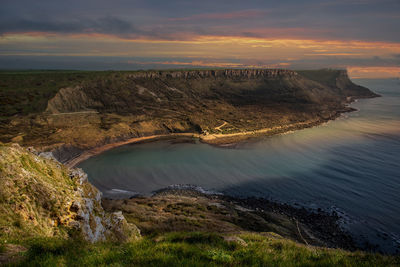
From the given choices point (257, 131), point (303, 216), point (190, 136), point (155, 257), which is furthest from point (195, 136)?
point (155, 257)

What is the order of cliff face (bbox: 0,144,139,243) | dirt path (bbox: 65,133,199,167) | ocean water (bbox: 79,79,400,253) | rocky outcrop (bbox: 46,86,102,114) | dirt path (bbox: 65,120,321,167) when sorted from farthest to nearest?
rocky outcrop (bbox: 46,86,102,114), dirt path (bbox: 65,120,321,167), dirt path (bbox: 65,133,199,167), ocean water (bbox: 79,79,400,253), cliff face (bbox: 0,144,139,243)

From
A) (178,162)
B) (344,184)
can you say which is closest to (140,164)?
(178,162)

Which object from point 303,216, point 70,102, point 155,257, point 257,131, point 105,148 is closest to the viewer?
point 155,257

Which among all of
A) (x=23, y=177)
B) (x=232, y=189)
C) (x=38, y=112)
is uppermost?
(x=23, y=177)

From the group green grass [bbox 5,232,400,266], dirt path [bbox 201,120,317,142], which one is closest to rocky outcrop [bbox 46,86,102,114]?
dirt path [bbox 201,120,317,142]

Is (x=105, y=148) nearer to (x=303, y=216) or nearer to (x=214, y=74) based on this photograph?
(x=303, y=216)

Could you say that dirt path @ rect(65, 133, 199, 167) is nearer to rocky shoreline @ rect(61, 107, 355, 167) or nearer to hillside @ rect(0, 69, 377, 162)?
rocky shoreline @ rect(61, 107, 355, 167)

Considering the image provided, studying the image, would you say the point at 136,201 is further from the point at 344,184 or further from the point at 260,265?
the point at 344,184
